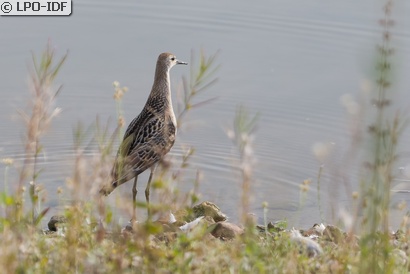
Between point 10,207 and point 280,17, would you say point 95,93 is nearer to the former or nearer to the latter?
point 280,17

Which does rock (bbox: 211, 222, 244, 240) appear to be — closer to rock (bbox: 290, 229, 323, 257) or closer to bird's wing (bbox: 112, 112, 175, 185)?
rock (bbox: 290, 229, 323, 257)

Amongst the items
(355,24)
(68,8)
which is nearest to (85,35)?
(68,8)

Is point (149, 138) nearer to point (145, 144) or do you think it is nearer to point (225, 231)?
point (145, 144)

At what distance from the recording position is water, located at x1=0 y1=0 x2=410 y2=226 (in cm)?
959

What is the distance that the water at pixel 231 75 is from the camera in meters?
9.59

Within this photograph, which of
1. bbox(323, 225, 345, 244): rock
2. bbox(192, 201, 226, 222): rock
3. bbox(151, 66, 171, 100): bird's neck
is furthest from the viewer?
bbox(151, 66, 171, 100): bird's neck

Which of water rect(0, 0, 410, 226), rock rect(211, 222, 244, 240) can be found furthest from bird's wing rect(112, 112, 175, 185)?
rock rect(211, 222, 244, 240)

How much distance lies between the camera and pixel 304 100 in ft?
35.8

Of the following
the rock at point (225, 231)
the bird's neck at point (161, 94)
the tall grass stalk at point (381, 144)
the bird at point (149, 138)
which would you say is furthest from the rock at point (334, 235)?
the bird's neck at point (161, 94)

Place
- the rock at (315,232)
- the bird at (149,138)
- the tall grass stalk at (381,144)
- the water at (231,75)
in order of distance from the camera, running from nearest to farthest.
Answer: the tall grass stalk at (381,144)
the rock at (315,232)
the bird at (149,138)
the water at (231,75)

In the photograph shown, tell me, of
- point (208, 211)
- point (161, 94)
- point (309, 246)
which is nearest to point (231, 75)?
point (161, 94)

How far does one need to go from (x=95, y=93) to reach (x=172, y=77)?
887mm

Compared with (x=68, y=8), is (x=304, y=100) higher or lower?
lower

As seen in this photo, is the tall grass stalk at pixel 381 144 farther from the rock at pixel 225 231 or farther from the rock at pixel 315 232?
the rock at pixel 315 232
